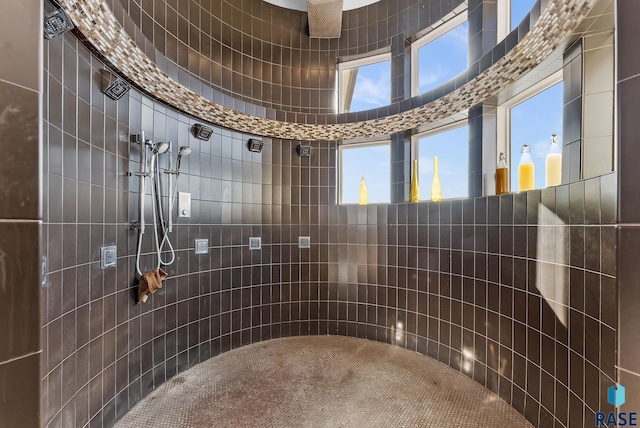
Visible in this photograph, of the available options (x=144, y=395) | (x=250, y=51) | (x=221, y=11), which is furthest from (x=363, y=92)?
(x=144, y=395)

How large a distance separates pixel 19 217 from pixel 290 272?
2.50 meters

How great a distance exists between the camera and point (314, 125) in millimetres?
2705

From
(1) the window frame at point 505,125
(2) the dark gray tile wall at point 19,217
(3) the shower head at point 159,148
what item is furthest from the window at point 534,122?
(3) the shower head at point 159,148

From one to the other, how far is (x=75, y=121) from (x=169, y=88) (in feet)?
2.10

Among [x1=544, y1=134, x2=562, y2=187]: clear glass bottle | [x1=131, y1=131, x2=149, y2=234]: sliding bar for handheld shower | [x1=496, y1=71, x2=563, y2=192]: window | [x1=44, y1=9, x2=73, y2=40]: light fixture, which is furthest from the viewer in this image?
[x1=131, y1=131, x2=149, y2=234]: sliding bar for handheld shower

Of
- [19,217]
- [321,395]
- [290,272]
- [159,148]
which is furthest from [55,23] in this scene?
[321,395]

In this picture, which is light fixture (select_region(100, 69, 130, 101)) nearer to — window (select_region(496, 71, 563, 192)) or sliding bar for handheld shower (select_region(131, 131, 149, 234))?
sliding bar for handheld shower (select_region(131, 131, 149, 234))

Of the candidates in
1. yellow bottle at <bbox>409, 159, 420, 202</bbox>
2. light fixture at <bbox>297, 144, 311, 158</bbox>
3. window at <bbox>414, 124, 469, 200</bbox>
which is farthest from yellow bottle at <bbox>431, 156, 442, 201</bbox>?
light fixture at <bbox>297, 144, 311, 158</bbox>

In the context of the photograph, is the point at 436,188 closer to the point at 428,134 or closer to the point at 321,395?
the point at 428,134

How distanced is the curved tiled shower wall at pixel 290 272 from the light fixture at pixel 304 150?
0.08 meters

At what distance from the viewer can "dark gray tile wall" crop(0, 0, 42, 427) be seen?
0.59 metres

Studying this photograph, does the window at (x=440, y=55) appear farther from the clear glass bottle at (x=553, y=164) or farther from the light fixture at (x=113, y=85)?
the light fixture at (x=113, y=85)

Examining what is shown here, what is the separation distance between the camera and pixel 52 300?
51.6 inches

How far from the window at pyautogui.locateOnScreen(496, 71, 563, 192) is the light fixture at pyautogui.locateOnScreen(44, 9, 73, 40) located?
259 centimetres
